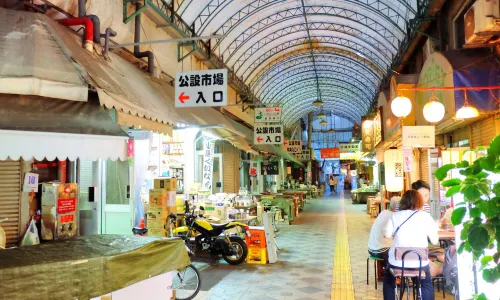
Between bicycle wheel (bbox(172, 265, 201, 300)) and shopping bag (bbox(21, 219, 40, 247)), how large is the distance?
2422mm

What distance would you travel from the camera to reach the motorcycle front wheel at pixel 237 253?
28.6 feet

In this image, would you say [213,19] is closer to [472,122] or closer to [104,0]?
[104,0]

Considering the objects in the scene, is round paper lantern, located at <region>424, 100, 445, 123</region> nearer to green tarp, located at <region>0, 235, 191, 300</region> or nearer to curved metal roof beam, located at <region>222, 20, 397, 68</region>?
green tarp, located at <region>0, 235, 191, 300</region>

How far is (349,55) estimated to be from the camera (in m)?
21.6

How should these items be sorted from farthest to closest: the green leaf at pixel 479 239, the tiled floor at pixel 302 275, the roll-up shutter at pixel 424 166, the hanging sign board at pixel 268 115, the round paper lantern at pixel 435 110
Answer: the hanging sign board at pixel 268 115 → the roll-up shutter at pixel 424 166 → the round paper lantern at pixel 435 110 → the tiled floor at pixel 302 275 → the green leaf at pixel 479 239

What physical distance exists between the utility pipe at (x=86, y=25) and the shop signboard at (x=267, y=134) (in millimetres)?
9390

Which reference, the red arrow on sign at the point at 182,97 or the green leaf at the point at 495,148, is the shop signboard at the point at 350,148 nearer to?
the red arrow on sign at the point at 182,97

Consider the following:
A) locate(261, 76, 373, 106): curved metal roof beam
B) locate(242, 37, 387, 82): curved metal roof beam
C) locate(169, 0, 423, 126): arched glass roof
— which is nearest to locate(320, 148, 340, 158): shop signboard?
locate(261, 76, 373, 106): curved metal roof beam

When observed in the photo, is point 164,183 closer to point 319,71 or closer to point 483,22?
point 483,22

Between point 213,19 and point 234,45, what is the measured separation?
10.4ft

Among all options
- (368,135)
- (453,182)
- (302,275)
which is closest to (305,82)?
(368,135)

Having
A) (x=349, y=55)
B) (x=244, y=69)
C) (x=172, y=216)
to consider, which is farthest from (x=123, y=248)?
(x=349, y=55)

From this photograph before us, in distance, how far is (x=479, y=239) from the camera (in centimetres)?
209

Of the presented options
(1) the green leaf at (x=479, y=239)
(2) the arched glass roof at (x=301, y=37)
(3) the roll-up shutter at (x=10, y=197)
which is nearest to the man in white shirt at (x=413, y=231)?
(1) the green leaf at (x=479, y=239)
